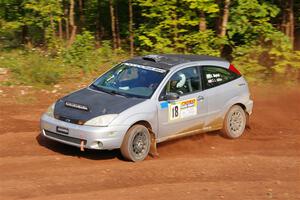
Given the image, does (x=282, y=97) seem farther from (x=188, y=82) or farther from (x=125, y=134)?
(x=125, y=134)

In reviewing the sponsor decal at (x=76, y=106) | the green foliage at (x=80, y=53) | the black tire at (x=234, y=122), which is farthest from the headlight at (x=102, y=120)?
the green foliage at (x=80, y=53)

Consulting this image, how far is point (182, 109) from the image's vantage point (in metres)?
9.99

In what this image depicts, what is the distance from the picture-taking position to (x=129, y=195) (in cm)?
772

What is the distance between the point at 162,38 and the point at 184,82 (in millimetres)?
6655

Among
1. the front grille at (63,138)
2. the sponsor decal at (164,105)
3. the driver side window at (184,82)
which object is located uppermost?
the driver side window at (184,82)

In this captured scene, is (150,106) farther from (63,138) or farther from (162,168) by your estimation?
(63,138)

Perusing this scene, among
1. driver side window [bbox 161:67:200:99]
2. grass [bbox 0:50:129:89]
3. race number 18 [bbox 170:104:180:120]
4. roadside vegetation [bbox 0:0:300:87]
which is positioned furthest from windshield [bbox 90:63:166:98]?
roadside vegetation [bbox 0:0:300:87]

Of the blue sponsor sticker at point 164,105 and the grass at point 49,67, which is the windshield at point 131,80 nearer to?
the blue sponsor sticker at point 164,105

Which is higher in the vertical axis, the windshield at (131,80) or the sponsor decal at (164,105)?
the windshield at (131,80)

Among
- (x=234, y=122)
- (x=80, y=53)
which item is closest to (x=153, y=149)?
(x=234, y=122)

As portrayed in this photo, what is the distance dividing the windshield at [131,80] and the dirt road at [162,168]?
1058 mm

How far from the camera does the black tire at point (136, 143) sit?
30.0ft

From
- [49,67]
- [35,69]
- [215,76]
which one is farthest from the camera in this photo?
[49,67]

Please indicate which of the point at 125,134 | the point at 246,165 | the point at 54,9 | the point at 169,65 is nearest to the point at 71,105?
the point at 125,134
